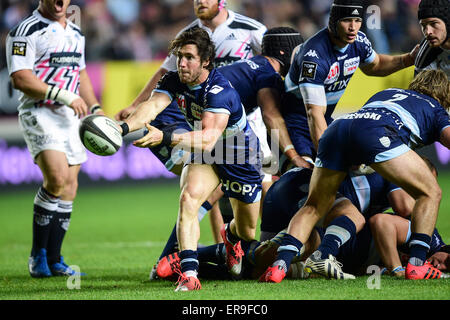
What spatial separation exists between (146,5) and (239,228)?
1127 cm

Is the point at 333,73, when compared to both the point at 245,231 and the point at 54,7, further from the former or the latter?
the point at 54,7

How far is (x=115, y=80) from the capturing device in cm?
1473

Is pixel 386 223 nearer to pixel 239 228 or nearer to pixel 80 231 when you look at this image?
pixel 239 228

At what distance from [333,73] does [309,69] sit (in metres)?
0.29

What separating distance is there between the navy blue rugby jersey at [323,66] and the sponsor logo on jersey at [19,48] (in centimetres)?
248

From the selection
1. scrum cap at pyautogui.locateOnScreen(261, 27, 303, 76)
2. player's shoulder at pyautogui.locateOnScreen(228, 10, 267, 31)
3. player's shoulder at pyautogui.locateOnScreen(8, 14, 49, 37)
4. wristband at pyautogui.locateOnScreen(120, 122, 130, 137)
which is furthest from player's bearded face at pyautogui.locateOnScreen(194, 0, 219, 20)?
wristband at pyautogui.locateOnScreen(120, 122, 130, 137)

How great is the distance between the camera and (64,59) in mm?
7160

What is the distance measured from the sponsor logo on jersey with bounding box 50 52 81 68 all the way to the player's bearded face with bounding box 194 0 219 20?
4.74ft

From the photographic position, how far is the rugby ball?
16.5 ft

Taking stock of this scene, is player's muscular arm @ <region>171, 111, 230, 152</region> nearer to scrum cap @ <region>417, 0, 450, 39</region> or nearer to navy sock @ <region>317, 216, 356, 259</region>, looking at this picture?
navy sock @ <region>317, 216, 356, 259</region>

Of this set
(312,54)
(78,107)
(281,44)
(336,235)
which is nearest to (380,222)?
(336,235)

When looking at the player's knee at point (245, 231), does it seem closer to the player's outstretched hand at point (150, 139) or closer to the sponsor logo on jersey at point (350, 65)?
the player's outstretched hand at point (150, 139)
